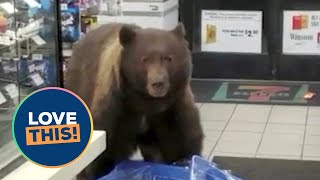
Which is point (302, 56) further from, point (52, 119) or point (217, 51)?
point (52, 119)

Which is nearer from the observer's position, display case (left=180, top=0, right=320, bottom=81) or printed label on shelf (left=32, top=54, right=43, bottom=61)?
printed label on shelf (left=32, top=54, right=43, bottom=61)

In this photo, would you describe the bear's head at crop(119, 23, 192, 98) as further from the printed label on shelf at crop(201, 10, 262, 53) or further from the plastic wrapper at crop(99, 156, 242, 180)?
the printed label on shelf at crop(201, 10, 262, 53)

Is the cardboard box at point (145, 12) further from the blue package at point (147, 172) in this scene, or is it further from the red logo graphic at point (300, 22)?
the blue package at point (147, 172)

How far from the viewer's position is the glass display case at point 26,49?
8.14 ft

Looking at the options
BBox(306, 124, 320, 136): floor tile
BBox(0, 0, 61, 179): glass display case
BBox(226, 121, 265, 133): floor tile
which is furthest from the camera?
BBox(226, 121, 265, 133): floor tile

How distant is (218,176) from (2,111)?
0.74 m

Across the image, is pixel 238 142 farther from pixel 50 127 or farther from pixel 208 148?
pixel 50 127

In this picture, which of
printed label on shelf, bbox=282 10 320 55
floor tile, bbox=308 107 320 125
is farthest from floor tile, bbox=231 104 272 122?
printed label on shelf, bbox=282 10 320 55

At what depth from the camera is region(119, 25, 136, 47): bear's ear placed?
2816mm

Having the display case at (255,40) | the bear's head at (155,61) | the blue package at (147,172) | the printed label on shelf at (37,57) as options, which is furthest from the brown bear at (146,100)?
the display case at (255,40)

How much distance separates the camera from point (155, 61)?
2738 mm

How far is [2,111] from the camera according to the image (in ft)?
7.30

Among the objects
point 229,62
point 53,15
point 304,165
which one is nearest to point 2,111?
point 53,15

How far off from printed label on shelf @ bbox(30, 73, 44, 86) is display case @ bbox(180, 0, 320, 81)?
173 inches
